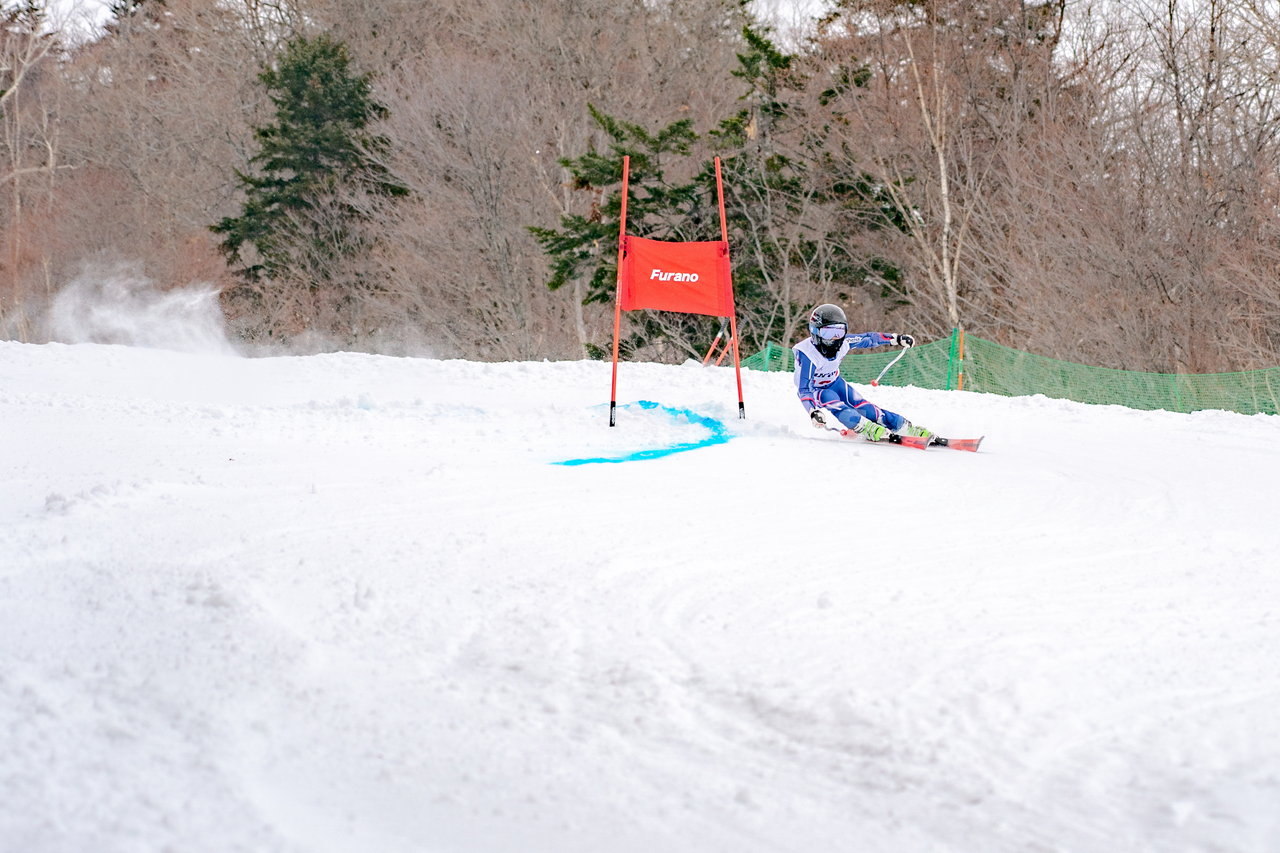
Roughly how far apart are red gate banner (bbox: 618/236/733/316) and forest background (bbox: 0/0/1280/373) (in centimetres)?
1013

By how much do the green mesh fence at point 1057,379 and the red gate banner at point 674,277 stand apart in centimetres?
629

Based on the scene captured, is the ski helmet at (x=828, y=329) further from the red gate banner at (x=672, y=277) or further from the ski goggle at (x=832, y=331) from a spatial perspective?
the red gate banner at (x=672, y=277)

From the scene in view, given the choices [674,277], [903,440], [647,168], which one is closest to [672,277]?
[674,277]

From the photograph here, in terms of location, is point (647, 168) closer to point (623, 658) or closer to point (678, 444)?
point (678, 444)

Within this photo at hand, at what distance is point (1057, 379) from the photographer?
48.3 feet

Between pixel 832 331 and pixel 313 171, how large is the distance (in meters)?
23.3

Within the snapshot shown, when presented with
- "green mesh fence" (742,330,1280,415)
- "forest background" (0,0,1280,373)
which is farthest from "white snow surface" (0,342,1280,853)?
"forest background" (0,0,1280,373)

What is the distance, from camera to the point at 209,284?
28391mm

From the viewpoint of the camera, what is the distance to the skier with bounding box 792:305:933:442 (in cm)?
855

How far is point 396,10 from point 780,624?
32.3 m

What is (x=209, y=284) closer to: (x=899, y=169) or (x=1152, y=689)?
(x=899, y=169)

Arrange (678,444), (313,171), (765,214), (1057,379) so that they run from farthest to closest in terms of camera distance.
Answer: (313,171) → (765,214) → (1057,379) → (678,444)

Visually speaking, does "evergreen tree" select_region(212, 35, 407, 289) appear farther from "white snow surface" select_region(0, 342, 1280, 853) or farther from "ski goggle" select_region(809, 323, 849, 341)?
"white snow surface" select_region(0, 342, 1280, 853)

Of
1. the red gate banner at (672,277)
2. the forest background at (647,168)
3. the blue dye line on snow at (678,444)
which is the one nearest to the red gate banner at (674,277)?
the red gate banner at (672,277)
